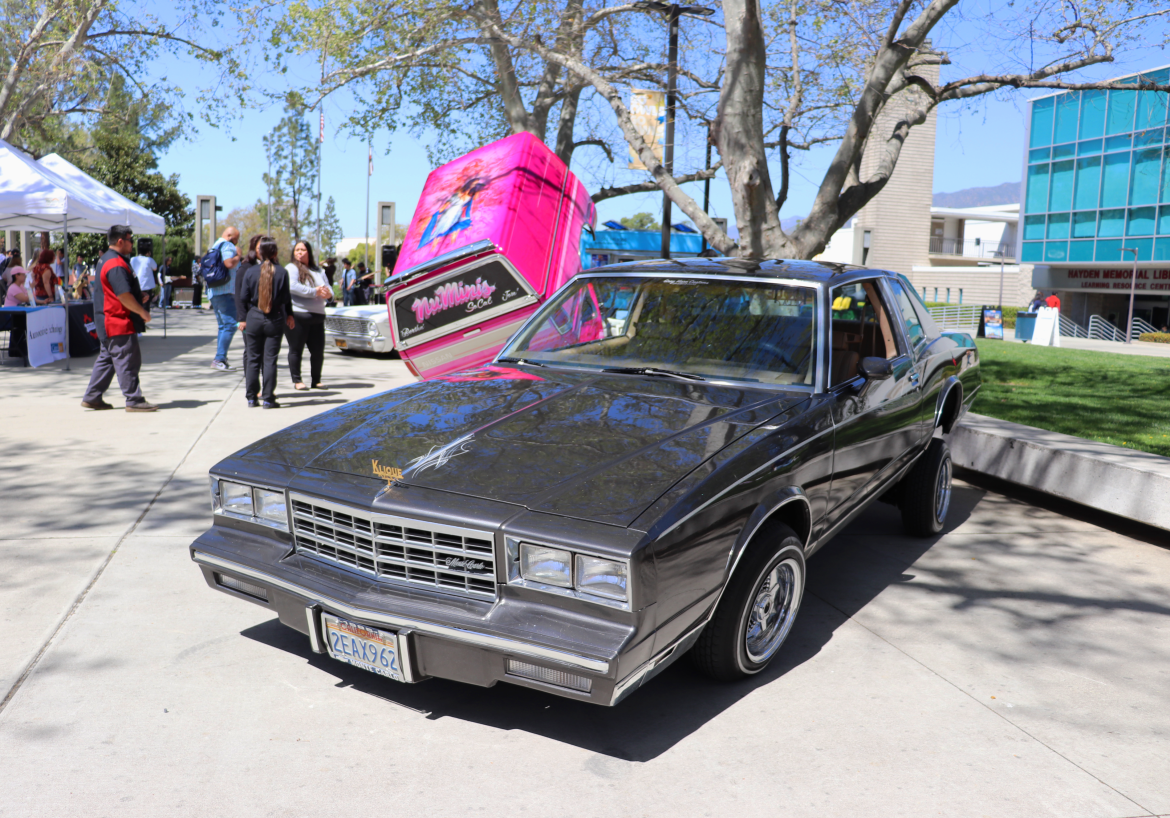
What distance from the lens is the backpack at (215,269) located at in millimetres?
12961

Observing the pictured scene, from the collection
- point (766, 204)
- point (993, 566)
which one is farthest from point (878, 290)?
point (766, 204)

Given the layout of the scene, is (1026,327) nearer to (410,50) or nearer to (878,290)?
(410,50)

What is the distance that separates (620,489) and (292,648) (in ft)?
5.76

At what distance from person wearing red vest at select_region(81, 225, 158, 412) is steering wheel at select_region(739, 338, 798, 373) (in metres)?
6.58

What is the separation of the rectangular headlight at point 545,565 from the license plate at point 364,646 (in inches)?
19.2

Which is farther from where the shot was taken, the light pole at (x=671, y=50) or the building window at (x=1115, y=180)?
the building window at (x=1115, y=180)

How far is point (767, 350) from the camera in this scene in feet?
14.7

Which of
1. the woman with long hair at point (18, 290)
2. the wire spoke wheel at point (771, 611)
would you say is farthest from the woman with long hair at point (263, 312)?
the wire spoke wheel at point (771, 611)

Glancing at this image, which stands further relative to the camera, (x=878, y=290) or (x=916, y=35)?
(x=916, y=35)

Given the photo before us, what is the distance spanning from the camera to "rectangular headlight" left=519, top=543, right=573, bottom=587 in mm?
2982

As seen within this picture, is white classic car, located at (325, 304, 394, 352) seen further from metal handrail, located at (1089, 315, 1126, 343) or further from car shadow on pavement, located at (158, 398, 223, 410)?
metal handrail, located at (1089, 315, 1126, 343)

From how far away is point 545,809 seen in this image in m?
2.86

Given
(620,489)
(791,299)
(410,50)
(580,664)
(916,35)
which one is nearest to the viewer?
(580,664)

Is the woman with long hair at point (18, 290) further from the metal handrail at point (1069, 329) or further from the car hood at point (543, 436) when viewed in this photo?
the metal handrail at point (1069, 329)
